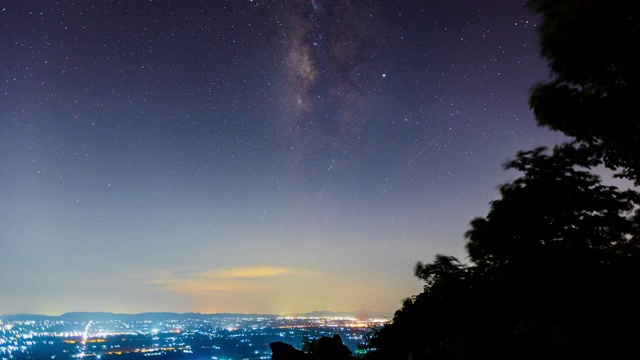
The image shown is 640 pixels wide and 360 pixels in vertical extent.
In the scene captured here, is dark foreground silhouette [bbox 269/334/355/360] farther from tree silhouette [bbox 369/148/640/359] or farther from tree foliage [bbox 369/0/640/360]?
tree silhouette [bbox 369/148/640/359]

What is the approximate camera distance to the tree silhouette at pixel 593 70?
20.8 feet

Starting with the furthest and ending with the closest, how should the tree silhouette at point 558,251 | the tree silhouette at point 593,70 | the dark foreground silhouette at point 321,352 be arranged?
the dark foreground silhouette at point 321,352, the tree silhouette at point 558,251, the tree silhouette at point 593,70

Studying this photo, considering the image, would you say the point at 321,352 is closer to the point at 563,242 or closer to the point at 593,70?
the point at 563,242

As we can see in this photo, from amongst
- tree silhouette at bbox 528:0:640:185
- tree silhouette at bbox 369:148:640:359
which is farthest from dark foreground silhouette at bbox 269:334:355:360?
tree silhouette at bbox 528:0:640:185

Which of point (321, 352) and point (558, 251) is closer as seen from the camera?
point (558, 251)

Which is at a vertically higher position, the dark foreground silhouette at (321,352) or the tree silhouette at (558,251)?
the tree silhouette at (558,251)

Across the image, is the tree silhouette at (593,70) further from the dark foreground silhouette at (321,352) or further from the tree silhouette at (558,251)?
the dark foreground silhouette at (321,352)

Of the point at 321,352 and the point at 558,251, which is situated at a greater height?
the point at 558,251

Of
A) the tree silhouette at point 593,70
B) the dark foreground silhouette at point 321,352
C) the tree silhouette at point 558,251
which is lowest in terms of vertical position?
the dark foreground silhouette at point 321,352

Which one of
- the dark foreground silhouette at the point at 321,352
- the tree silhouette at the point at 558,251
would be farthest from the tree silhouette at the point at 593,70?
the dark foreground silhouette at the point at 321,352

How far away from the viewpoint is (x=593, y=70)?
6.91 metres

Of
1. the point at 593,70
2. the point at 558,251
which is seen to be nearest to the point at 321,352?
the point at 558,251

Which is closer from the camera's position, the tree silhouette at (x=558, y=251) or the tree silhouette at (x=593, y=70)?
the tree silhouette at (x=593, y=70)

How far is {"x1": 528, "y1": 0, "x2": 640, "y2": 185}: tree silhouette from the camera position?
634 cm
